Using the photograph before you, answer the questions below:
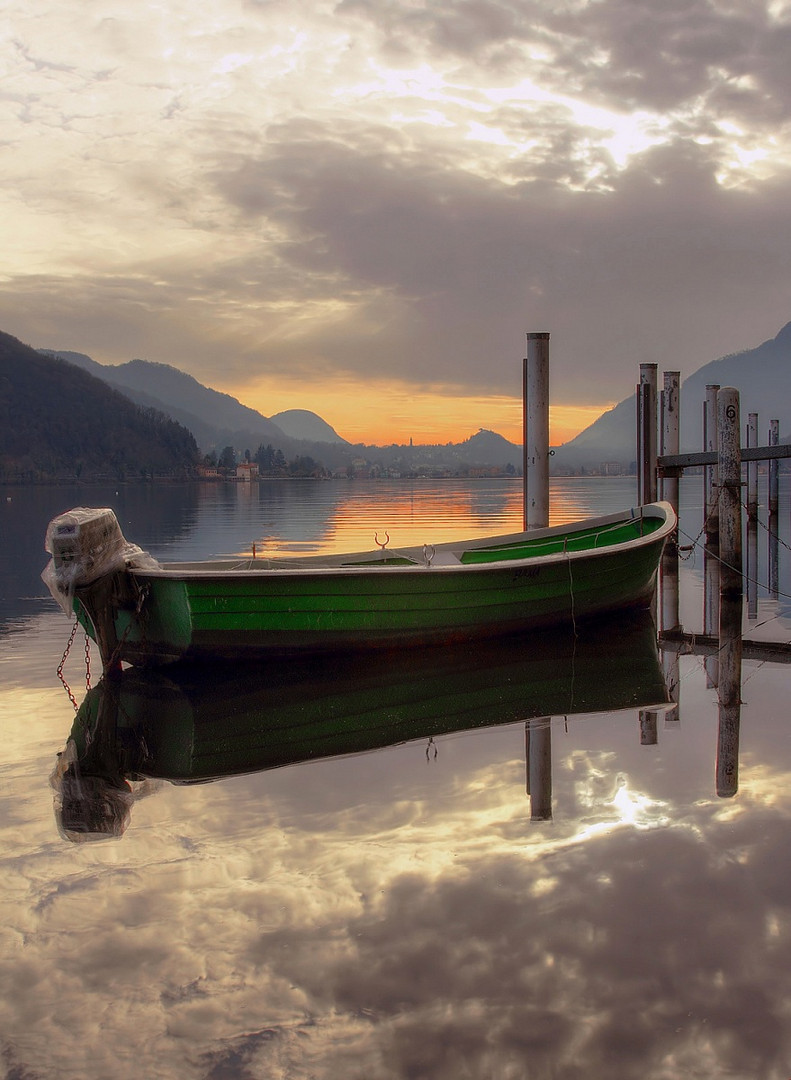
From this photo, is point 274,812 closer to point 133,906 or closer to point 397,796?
point 397,796

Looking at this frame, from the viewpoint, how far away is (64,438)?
186625 mm

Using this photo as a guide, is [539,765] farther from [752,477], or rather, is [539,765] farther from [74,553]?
[752,477]

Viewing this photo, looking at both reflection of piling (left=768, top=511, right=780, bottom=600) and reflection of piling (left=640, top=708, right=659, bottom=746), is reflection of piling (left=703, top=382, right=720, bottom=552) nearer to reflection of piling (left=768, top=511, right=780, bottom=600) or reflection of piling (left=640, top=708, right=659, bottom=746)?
reflection of piling (left=768, top=511, right=780, bottom=600)

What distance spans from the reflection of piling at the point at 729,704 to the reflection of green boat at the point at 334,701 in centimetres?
62

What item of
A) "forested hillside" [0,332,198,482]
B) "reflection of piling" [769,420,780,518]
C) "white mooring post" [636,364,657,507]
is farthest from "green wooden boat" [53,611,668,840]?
→ "forested hillside" [0,332,198,482]

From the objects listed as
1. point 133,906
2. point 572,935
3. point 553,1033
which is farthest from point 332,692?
point 553,1033

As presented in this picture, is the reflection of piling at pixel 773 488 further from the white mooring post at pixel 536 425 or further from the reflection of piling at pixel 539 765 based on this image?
the reflection of piling at pixel 539 765

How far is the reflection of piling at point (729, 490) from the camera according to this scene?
14.2 meters

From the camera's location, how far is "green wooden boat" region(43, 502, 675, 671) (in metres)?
9.26

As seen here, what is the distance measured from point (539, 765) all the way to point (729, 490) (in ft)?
30.4

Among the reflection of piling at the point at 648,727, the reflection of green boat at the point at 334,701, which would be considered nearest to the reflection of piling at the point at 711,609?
the reflection of green boat at the point at 334,701

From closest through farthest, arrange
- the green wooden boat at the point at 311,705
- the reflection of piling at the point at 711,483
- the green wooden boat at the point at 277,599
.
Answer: the green wooden boat at the point at 311,705, the green wooden boat at the point at 277,599, the reflection of piling at the point at 711,483

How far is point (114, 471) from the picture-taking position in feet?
591

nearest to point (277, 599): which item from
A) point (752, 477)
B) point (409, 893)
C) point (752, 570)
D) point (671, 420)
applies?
point (409, 893)
